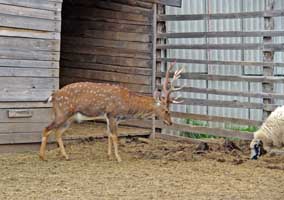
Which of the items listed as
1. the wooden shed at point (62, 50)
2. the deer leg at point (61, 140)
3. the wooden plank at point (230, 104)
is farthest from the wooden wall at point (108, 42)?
the deer leg at point (61, 140)

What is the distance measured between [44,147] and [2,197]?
8.29 feet

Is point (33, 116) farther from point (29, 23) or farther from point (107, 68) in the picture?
point (107, 68)

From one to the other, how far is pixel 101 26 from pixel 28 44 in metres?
2.64

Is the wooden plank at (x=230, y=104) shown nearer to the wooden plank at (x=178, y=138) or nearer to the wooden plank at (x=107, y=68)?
the wooden plank at (x=178, y=138)

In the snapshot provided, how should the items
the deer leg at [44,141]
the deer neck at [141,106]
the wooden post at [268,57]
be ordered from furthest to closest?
1. the wooden post at [268,57]
2. the deer neck at [141,106]
3. the deer leg at [44,141]

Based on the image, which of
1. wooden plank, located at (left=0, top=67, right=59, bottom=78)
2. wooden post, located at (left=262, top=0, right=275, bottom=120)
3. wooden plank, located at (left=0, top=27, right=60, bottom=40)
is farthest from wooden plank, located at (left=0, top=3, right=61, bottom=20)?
wooden post, located at (left=262, top=0, right=275, bottom=120)

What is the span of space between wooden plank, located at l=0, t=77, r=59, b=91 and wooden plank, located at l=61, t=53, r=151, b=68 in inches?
83.1

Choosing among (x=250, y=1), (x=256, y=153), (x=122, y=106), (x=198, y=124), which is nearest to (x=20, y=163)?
(x=122, y=106)

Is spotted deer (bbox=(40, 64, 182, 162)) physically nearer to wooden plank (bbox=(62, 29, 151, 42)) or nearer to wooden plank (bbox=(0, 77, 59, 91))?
wooden plank (bbox=(0, 77, 59, 91))

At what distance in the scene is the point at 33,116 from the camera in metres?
9.54

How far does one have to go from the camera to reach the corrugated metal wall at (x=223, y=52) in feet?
38.3

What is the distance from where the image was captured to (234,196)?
21.5ft

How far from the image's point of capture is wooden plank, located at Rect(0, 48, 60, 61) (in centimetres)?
920

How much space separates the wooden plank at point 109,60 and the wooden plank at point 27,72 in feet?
6.86
